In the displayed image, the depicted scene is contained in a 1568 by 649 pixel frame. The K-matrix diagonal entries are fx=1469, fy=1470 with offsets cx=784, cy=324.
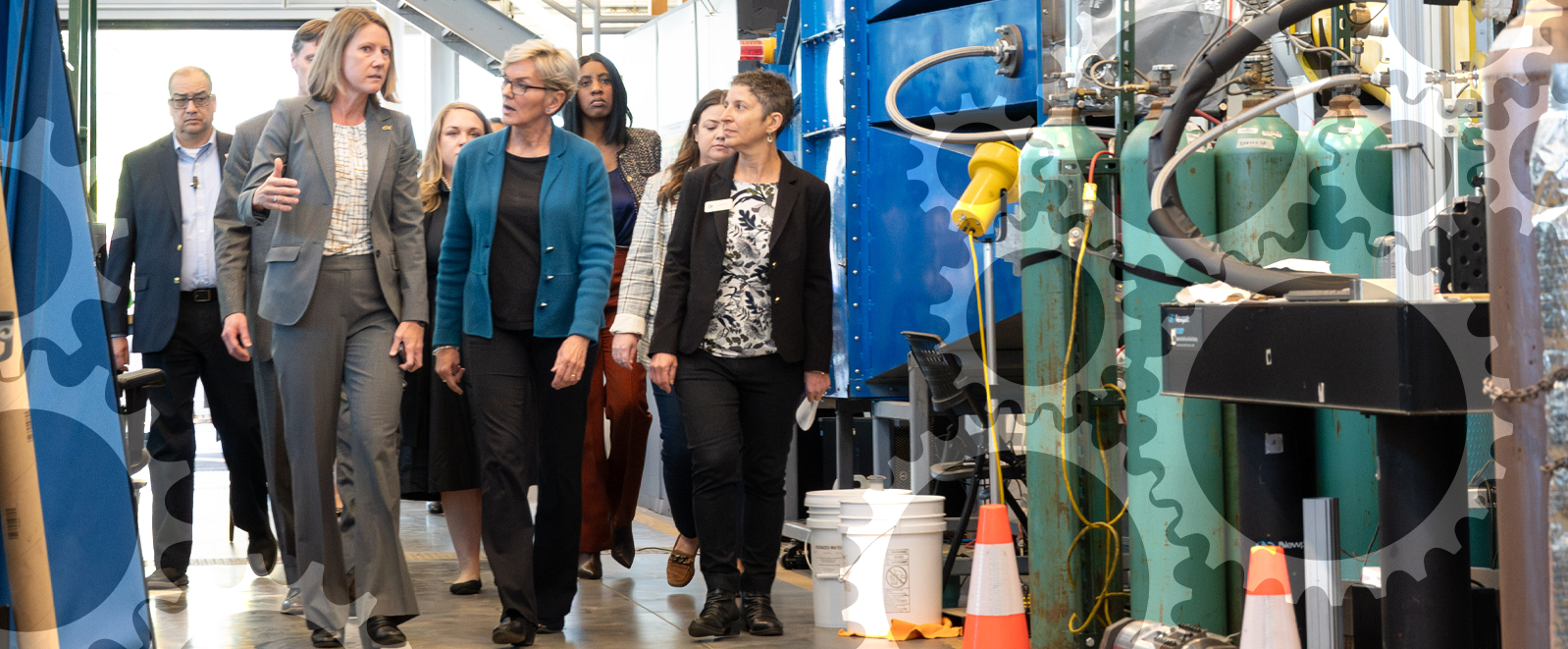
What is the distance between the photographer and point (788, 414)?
4.30 meters

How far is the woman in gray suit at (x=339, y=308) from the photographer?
152 inches

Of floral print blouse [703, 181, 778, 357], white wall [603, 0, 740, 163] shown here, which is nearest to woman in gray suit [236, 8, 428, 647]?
floral print blouse [703, 181, 778, 357]

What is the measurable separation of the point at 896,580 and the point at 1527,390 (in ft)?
8.42

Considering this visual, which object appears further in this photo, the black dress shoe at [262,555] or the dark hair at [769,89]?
the black dress shoe at [262,555]

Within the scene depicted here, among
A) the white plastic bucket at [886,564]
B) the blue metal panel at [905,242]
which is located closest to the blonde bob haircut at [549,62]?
the white plastic bucket at [886,564]

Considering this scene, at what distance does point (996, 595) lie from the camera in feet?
12.1

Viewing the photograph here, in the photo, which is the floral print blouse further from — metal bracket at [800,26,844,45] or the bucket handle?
metal bracket at [800,26,844,45]

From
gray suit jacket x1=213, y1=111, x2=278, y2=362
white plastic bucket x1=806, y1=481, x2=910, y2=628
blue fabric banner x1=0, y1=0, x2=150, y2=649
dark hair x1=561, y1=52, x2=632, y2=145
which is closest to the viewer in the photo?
blue fabric banner x1=0, y1=0, x2=150, y2=649

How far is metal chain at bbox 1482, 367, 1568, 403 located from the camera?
175 cm

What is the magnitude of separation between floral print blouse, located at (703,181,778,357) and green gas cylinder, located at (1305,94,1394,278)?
5.02 feet

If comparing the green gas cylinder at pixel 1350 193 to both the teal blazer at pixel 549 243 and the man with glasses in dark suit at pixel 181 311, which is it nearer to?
the teal blazer at pixel 549 243

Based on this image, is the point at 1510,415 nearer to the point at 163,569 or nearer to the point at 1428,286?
the point at 1428,286

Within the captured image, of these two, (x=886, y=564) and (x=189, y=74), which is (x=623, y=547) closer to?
(x=886, y=564)

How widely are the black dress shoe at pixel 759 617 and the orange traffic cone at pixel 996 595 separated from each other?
0.70 m
